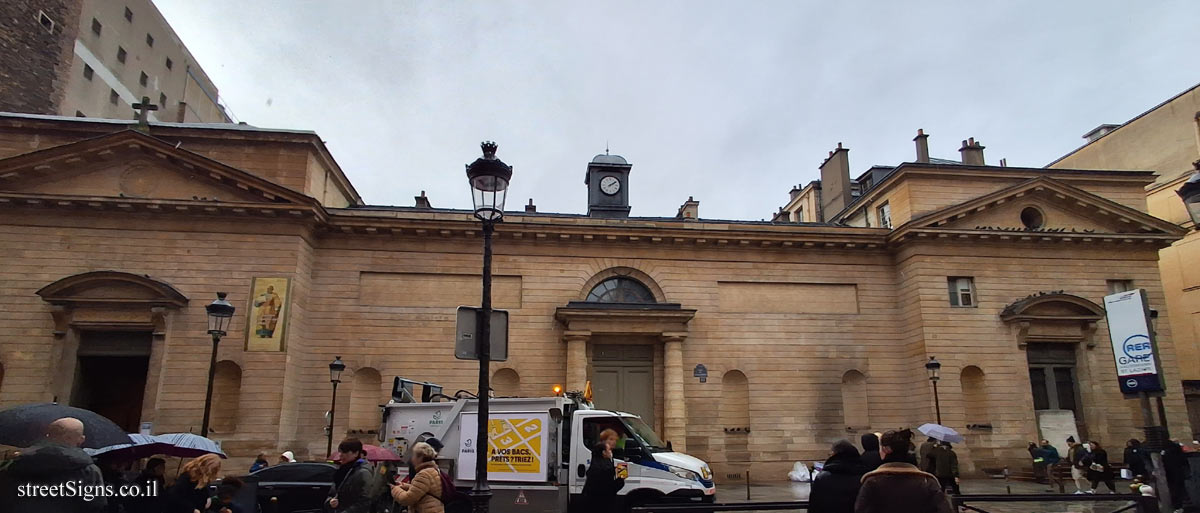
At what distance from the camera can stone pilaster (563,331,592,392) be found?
22781 millimetres

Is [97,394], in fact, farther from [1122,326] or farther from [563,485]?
[1122,326]

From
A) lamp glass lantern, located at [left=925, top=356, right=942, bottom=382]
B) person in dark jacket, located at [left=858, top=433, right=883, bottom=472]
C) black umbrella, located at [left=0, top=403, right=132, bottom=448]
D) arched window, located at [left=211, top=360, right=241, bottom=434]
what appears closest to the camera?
person in dark jacket, located at [left=858, top=433, right=883, bottom=472]

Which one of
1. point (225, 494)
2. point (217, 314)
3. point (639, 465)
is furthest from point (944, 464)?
point (217, 314)

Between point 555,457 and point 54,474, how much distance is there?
8840mm

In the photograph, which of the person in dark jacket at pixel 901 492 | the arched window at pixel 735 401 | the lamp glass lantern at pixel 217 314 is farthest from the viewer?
the arched window at pixel 735 401

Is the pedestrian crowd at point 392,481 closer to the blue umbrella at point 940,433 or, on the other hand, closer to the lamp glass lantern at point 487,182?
the lamp glass lantern at point 487,182

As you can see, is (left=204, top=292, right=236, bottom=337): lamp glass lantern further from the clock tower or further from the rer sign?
the rer sign

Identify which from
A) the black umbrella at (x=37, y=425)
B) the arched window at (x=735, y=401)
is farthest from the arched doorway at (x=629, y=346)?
the black umbrella at (x=37, y=425)

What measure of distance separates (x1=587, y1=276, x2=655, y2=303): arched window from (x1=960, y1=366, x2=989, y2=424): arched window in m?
10.5

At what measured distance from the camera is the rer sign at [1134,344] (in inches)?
428

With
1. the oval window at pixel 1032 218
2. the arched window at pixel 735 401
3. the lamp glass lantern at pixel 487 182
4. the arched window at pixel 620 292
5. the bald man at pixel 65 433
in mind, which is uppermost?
the oval window at pixel 1032 218

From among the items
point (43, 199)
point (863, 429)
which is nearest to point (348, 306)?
point (43, 199)

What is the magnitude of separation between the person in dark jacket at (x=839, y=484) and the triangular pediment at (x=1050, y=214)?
20.8 metres

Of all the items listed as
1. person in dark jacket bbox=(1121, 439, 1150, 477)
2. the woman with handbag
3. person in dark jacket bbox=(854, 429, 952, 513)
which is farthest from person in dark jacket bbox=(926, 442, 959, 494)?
person in dark jacket bbox=(854, 429, 952, 513)
